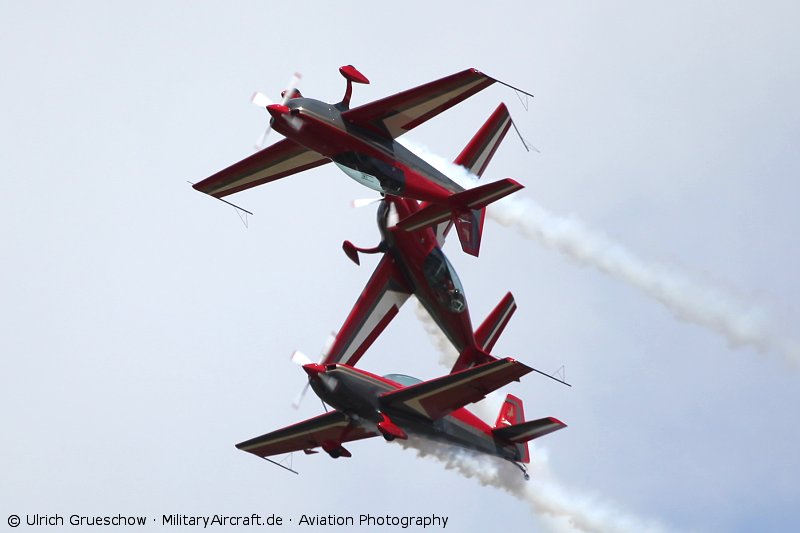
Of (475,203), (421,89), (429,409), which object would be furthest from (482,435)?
(421,89)

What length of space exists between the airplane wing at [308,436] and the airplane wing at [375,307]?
2.87m

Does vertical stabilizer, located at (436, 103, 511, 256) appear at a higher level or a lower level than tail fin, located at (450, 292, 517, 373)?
higher

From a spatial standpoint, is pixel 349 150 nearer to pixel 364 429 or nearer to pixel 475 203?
pixel 475 203

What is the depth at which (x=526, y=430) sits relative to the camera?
5728 cm

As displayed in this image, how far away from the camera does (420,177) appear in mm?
53906

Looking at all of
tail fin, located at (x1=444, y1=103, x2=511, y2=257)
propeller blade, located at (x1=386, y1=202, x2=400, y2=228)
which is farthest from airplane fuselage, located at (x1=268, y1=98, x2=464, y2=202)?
tail fin, located at (x1=444, y1=103, x2=511, y2=257)

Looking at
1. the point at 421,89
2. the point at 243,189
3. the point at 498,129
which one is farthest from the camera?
the point at 498,129

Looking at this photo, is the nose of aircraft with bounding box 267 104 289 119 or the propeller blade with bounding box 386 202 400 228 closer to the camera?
the nose of aircraft with bounding box 267 104 289 119

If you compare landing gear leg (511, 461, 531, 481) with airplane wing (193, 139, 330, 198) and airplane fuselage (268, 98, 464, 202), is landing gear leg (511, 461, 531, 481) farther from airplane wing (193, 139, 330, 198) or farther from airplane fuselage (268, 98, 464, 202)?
airplane wing (193, 139, 330, 198)

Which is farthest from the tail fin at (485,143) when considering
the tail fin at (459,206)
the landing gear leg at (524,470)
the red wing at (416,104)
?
the landing gear leg at (524,470)

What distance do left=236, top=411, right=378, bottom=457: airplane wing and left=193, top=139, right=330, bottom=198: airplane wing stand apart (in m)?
8.46

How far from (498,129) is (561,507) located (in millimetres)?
14447

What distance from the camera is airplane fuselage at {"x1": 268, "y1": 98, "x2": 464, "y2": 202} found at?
5044cm

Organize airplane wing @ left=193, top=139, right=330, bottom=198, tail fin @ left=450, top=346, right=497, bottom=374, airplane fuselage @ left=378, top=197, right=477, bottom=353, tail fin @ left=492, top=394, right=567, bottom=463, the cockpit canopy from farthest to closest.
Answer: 1. tail fin @ left=450, top=346, right=497, bottom=374
2. the cockpit canopy
3. airplane fuselage @ left=378, top=197, right=477, bottom=353
4. tail fin @ left=492, top=394, right=567, bottom=463
5. airplane wing @ left=193, top=139, right=330, bottom=198
